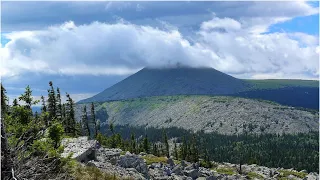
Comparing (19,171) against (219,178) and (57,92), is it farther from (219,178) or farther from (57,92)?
(57,92)

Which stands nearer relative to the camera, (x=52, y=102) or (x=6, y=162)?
(x=6, y=162)

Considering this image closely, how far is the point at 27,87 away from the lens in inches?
1692

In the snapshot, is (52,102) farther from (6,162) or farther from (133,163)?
(6,162)

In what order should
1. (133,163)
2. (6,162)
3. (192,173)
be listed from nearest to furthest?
(6,162), (133,163), (192,173)

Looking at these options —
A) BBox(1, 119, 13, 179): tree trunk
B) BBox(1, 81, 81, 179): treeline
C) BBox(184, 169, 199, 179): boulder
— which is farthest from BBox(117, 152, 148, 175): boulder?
BBox(1, 119, 13, 179): tree trunk

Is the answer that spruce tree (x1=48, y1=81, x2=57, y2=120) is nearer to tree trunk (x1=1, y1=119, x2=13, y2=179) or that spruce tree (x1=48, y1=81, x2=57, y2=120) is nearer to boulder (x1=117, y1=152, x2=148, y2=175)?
Result: boulder (x1=117, y1=152, x2=148, y2=175)

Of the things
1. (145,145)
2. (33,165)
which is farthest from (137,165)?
(145,145)

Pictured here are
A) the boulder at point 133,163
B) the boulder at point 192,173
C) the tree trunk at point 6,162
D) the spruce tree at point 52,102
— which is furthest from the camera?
the spruce tree at point 52,102

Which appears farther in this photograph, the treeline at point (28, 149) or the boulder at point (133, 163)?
the boulder at point (133, 163)

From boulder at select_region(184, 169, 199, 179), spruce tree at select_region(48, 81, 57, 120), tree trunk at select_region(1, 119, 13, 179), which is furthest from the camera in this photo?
spruce tree at select_region(48, 81, 57, 120)

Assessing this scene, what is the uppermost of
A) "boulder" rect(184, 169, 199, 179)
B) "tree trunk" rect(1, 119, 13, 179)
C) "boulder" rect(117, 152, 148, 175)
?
"tree trunk" rect(1, 119, 13, 179)

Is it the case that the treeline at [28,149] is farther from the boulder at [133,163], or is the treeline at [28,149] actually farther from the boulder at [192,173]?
the boulder at [192,173]

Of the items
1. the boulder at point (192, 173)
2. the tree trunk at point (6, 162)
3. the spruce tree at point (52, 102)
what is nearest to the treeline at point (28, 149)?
the tree trunk at point (6, 162)

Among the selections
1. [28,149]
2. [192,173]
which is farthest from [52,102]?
[28,149]
